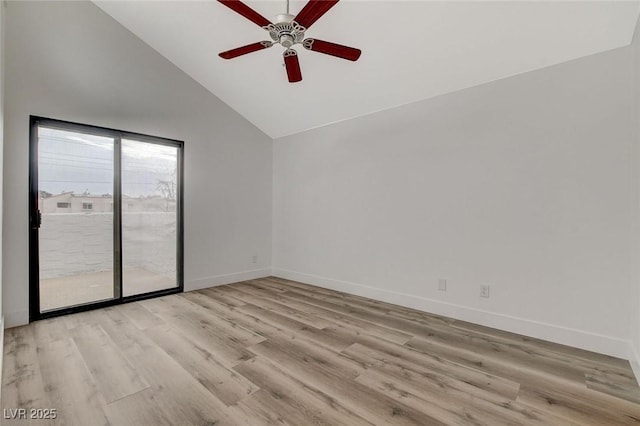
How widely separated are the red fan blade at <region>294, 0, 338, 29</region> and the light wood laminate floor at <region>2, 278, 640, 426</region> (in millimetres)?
2351

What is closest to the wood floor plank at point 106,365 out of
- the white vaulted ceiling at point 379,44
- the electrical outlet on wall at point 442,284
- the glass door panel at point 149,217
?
the glass door panel at point 149,217

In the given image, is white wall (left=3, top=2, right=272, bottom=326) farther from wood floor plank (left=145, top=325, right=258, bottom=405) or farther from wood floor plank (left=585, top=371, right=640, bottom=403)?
wood floor plank (left=585, top=371, right=640, bottom=403)

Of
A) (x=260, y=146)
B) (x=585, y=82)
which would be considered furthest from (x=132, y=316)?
(x=585, y=82)

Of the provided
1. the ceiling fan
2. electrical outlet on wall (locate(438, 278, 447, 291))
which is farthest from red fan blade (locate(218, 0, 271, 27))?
electrical outlet on wall (locate(438, 278, 447, 291))

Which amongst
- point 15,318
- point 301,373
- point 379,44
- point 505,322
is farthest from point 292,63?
point 15,318

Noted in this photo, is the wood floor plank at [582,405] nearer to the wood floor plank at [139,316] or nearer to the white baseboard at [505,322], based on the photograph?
the white baseboard at [505,322]

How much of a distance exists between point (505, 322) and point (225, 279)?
3.64 m

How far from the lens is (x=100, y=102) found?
3.30 meters

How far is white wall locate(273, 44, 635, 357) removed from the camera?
236cm

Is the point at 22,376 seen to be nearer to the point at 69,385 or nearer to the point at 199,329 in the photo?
the point at 69,385

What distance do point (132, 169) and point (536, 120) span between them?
4.43 metres

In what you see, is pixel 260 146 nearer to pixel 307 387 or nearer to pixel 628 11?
pixel 307 387

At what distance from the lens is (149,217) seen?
150 inches

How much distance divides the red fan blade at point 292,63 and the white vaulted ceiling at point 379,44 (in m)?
0.69
